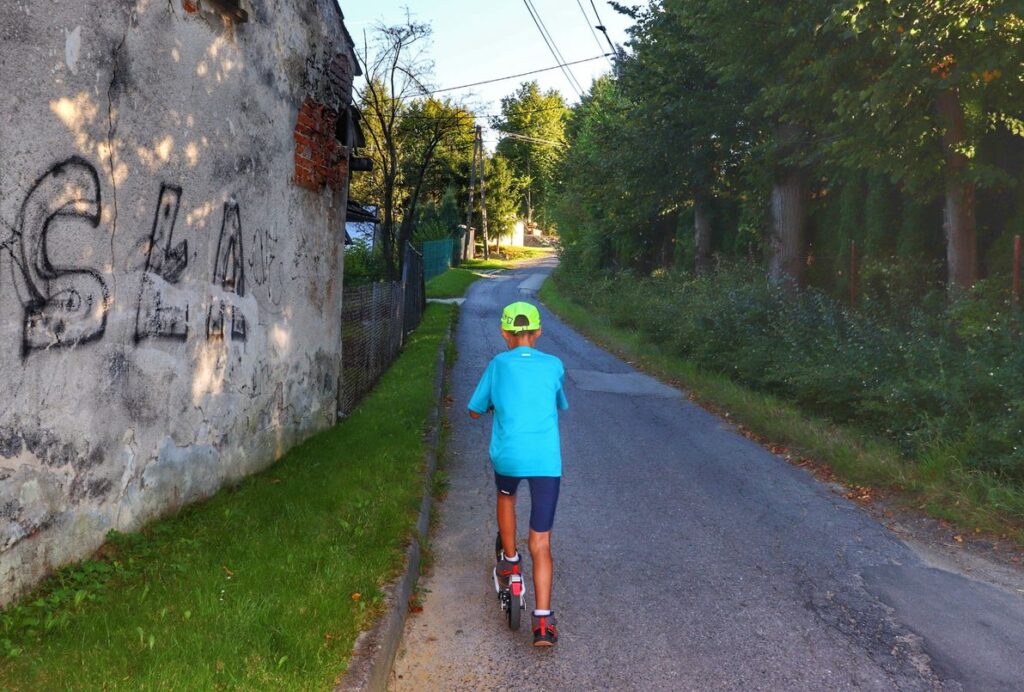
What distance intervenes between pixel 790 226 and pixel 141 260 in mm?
14340

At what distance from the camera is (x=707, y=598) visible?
477 centimetres

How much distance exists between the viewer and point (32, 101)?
3.99 meters

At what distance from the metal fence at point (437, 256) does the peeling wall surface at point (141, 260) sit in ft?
111

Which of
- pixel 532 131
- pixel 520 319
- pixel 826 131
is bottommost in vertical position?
pixel 520 319

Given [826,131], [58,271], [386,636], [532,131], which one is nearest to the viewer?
[386,636]

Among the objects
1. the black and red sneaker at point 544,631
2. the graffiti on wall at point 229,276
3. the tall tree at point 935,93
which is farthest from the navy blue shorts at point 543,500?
the tall tree at point 935,93

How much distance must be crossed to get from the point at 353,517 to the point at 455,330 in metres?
15.9

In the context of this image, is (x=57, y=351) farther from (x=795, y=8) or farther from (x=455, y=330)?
(x=455, y=330)

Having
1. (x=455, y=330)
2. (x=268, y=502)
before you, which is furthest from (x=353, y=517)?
(x=455, y=330)

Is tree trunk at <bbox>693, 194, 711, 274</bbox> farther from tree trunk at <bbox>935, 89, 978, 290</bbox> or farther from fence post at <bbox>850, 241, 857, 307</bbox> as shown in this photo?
tree trunk at <bbox>935, 89, 978, 290</bbox>

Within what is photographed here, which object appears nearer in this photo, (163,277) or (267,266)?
(163,277)

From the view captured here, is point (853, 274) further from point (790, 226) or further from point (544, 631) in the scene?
point (544, 631)

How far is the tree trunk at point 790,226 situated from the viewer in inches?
665

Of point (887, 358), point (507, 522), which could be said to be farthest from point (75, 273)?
point (887, 358)
